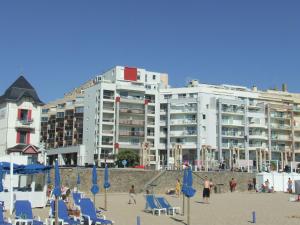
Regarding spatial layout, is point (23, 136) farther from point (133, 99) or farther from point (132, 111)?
point (133, 99)

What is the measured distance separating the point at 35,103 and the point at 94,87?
26312 millimetres

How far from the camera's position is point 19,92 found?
178ft

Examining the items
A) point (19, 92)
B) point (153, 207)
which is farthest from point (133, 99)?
point (153, 207)

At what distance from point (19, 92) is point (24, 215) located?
38411 millimetres

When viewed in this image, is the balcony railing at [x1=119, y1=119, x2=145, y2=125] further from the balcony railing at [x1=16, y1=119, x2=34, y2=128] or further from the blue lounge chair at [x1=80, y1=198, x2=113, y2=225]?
the blue lounge chair at [x1=80, y1=198, x2=113, y2=225]

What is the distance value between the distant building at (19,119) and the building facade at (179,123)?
22443 mm

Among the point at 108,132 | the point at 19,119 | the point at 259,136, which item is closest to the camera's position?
the point at 19,119

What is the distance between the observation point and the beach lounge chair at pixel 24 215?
17.3 metres

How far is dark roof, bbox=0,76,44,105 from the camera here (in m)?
53.5

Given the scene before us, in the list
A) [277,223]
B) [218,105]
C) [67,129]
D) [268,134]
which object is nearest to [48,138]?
[67,129]

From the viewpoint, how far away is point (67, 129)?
86688mm

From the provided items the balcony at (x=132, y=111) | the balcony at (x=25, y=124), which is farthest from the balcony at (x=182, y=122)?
the balcony at (x=25, y=124)

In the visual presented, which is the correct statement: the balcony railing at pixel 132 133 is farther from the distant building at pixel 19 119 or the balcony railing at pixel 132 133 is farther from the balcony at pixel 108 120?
the distant building at pixel 19 119

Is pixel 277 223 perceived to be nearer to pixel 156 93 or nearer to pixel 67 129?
pixel 156 93
